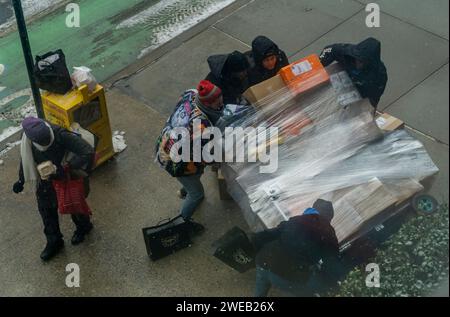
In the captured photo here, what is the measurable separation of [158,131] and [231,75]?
1746 mm

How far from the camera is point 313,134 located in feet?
17.4

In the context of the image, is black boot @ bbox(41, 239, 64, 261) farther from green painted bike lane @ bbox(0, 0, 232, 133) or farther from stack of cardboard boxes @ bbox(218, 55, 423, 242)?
green painted bike lane @ bbox(0, 0, 232, 133)

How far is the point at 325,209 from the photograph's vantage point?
15.2ft

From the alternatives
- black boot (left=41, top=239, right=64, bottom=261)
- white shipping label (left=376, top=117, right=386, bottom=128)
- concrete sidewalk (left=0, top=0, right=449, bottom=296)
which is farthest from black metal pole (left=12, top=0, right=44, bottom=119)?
white shipping label (left=376, top=117, right=386, bottom=128)

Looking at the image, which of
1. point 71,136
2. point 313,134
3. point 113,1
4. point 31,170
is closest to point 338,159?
point 313,134

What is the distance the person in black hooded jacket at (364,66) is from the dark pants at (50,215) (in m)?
2.68

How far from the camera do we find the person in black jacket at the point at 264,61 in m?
5.63

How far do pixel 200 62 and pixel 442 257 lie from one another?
4.78 m

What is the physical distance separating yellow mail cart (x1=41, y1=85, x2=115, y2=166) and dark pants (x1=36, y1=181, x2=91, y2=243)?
2.45 ft

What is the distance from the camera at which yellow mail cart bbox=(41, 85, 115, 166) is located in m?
5.94

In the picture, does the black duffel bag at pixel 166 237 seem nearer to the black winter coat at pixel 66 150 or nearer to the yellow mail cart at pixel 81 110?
the black winter coat at pixel 66 150

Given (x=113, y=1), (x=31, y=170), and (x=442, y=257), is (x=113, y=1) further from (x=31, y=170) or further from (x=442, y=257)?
(x=442, y=257)
